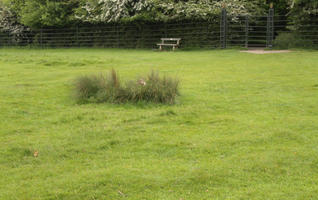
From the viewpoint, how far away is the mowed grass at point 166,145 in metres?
3.66

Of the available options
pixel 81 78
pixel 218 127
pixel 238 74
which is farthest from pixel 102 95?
pixel 238 74

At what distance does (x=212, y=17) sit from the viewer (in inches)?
816


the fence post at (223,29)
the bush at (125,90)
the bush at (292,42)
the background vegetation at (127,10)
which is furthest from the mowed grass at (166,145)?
the background vegetation at (127,10)

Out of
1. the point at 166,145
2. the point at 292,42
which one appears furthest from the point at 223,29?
the point at 166,145

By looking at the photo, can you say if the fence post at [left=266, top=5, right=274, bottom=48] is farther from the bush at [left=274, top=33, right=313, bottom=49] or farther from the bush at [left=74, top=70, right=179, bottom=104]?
the bush at [left=74, top=70, right=179, bottom=104]

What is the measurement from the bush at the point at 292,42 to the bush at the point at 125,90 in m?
13.8

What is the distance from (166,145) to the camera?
481 cm

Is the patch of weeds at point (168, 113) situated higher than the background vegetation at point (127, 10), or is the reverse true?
the background vegetation at point (127, 10)

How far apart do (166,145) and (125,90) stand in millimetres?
2507

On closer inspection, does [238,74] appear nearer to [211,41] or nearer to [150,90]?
[150,90]

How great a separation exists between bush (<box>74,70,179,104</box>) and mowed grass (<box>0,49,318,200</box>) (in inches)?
8.6

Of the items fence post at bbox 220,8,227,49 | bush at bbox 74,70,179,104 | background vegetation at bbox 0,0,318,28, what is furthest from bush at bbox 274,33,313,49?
bush at bbox 74,70,179,104

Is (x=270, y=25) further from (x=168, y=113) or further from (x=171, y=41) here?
(x=168, y=113)

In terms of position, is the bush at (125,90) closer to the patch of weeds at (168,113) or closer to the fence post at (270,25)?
the patch of weeds at (168,113)
